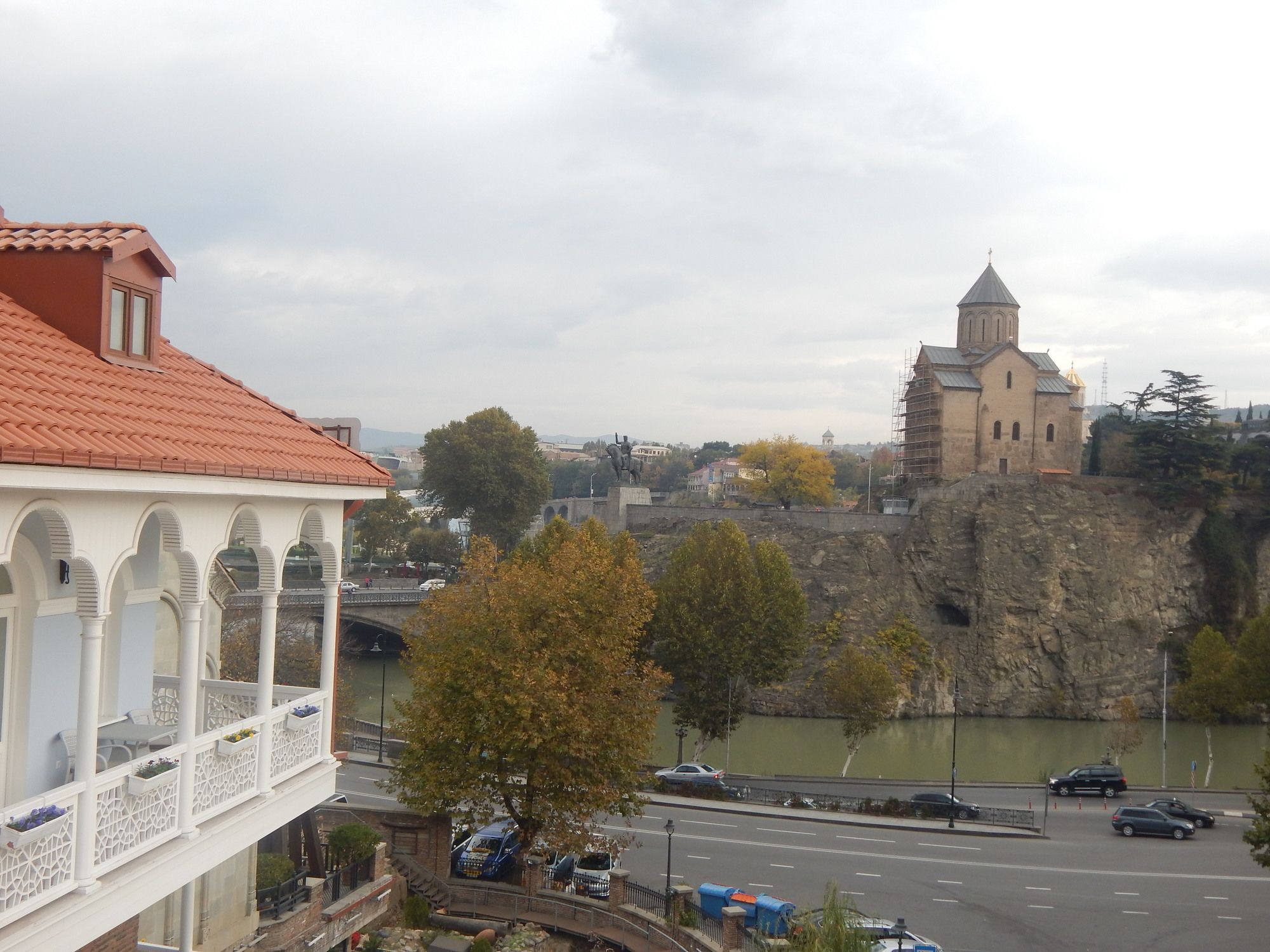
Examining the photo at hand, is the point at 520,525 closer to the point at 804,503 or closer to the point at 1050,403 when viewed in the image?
the point at 804,503

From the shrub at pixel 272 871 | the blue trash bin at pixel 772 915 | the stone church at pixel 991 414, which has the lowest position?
the blue trash bin at pixel 772 915

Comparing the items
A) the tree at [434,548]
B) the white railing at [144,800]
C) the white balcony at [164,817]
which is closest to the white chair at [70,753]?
the white balcony at [164,817]

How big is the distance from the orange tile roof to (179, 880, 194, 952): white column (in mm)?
5107

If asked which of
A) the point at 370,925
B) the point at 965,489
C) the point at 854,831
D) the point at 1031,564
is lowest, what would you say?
the point at 854,831

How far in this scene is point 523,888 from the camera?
22484 millimetres

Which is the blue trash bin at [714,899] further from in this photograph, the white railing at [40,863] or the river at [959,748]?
the river at [959,748]

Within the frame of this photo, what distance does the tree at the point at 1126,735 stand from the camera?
47156 mm

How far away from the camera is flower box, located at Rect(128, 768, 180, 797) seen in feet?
28.3

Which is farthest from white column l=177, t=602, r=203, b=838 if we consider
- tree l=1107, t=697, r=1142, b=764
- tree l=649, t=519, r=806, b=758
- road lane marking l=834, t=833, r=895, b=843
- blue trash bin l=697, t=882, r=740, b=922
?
tree l=1107, t=697, r=1142, b=764

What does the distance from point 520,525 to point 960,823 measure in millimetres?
50198

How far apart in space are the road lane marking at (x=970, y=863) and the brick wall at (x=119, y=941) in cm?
1883

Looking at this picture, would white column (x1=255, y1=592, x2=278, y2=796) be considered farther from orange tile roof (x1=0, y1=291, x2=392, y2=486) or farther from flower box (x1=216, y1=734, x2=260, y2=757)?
orange tile roof (x1=0, y1=291, x2=392, y2=486)

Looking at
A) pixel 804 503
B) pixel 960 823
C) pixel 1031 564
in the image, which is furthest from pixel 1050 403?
pixel 960 823

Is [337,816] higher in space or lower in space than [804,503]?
lower
